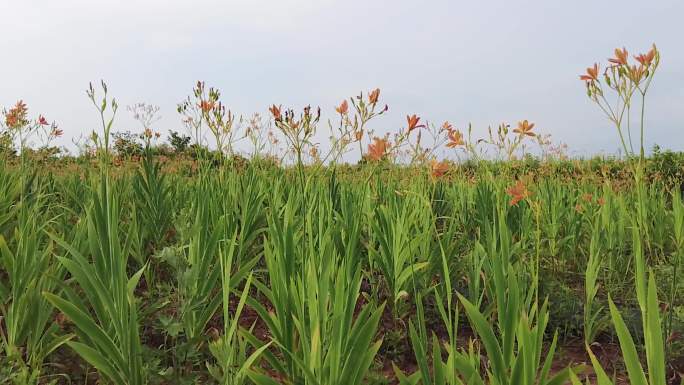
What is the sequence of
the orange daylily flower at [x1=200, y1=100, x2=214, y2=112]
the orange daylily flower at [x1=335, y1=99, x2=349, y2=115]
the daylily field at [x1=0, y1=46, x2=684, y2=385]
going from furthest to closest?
1. the orange daylily flower at [x1=200, y1=100, x2=214, y2=112]
2. the orange daylily flower at [x1=335, y1=99, x2=349, y2=115]
3. the daylily field at [x1=0, y1=46, x2=684, y2=385]

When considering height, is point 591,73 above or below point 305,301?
above

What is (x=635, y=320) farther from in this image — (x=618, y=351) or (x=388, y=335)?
(x=388, y=335)

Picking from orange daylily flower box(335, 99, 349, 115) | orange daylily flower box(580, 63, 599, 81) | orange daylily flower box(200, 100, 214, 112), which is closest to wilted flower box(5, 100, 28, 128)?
orange daylily flower box(200, 100, 214, 112)

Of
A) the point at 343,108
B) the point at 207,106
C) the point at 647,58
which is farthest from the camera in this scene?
the point at 207,106

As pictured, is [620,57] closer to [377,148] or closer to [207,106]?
[377,148]

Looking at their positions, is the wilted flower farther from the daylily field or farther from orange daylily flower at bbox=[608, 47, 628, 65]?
orange daylily flower at bbox=[608, 47, 628, 65]

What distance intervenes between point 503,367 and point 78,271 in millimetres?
1501

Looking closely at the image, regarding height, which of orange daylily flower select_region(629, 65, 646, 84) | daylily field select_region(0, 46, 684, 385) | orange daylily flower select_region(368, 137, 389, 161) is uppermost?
orange daylily flower select_region(629, 65, 646, 84)

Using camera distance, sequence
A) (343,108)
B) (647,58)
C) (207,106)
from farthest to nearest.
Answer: (207,106), (343,108), (647,58)

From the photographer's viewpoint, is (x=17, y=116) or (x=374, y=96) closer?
(x=374, y=96)

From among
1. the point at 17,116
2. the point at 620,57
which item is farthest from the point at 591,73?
the point at 17,116

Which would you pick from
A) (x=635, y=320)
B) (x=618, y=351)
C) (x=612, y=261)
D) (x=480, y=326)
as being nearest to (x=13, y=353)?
(x=480, y=326)

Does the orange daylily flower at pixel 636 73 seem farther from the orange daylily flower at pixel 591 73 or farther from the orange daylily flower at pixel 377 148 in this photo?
the orange daylily flower at pixel 377 148

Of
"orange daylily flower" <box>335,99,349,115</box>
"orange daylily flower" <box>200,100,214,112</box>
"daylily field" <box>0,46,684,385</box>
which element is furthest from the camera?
"orange daylily flower" <box>200,100,214,112</box>
